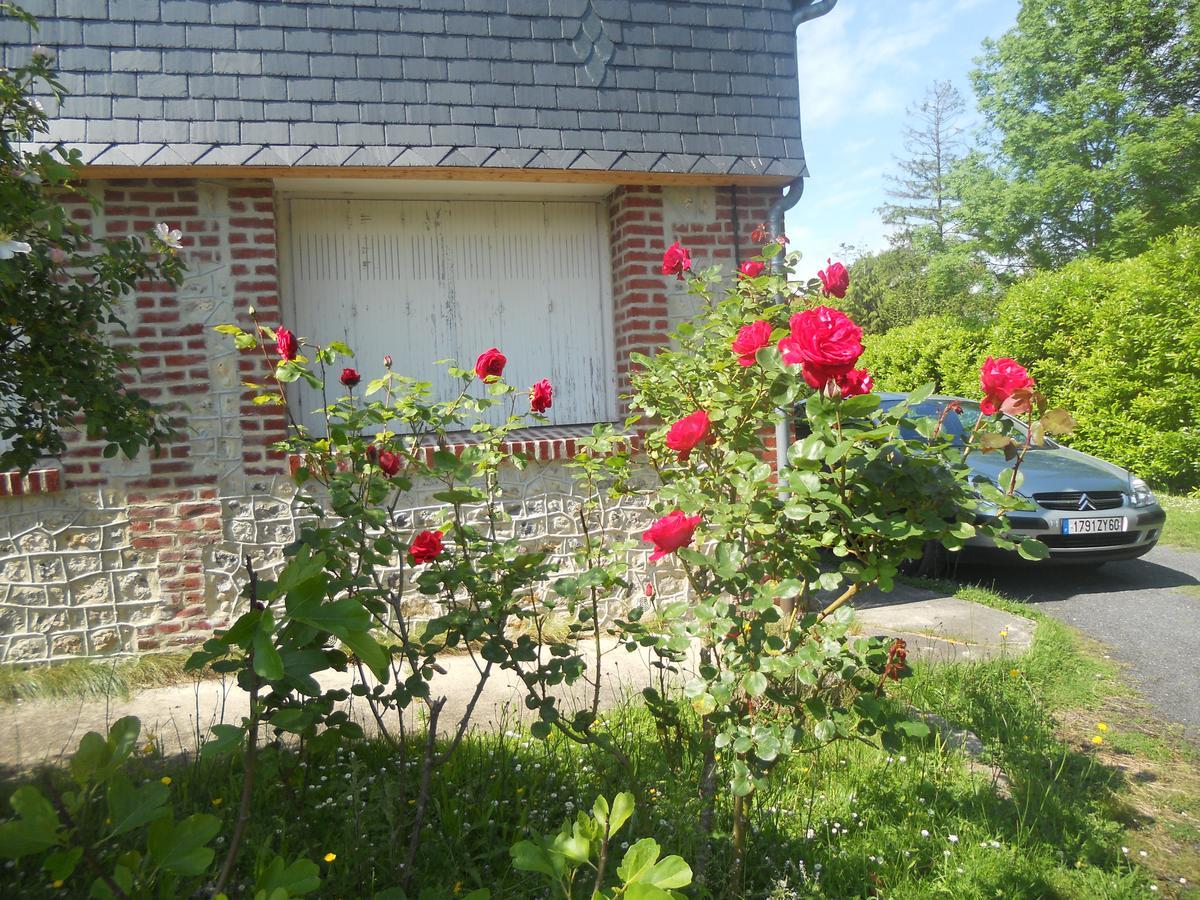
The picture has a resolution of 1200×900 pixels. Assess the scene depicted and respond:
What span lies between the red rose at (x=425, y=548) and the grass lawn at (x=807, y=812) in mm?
546

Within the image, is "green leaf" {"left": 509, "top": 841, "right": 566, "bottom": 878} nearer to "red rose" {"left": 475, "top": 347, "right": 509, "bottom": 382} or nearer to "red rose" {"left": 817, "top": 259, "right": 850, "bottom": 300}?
"red rose" {"left": 475, "top": 347, "right": 509, "bottom": 382}

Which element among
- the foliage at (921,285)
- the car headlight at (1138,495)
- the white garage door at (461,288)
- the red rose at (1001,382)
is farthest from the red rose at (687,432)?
the foliage at (921,285)

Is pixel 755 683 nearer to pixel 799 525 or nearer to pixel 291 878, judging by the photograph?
pixel 799 525

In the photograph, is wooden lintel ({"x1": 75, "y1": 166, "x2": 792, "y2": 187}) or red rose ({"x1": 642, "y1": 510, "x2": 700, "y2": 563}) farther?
wooden lintel ({"x1": 75, "y1": 166, "x2": 792, "y2": 187})

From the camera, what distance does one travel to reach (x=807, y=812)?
2674 mm

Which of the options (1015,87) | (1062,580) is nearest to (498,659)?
(1062,580)

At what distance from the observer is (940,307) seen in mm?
30594

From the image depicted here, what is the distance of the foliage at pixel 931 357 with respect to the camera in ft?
42.1

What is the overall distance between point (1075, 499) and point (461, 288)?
502cm

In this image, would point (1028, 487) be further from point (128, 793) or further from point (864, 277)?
point (864, 277)

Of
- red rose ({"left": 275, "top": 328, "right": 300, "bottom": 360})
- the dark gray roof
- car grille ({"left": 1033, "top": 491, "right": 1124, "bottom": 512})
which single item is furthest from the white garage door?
car grille ({"left": 1033, "top": 491, "right": 1124, "bottom": 512})

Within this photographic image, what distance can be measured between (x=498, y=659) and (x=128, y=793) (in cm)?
121

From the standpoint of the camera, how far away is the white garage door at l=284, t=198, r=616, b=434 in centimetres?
507

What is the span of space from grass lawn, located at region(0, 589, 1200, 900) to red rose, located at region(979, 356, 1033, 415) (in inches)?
51.8
